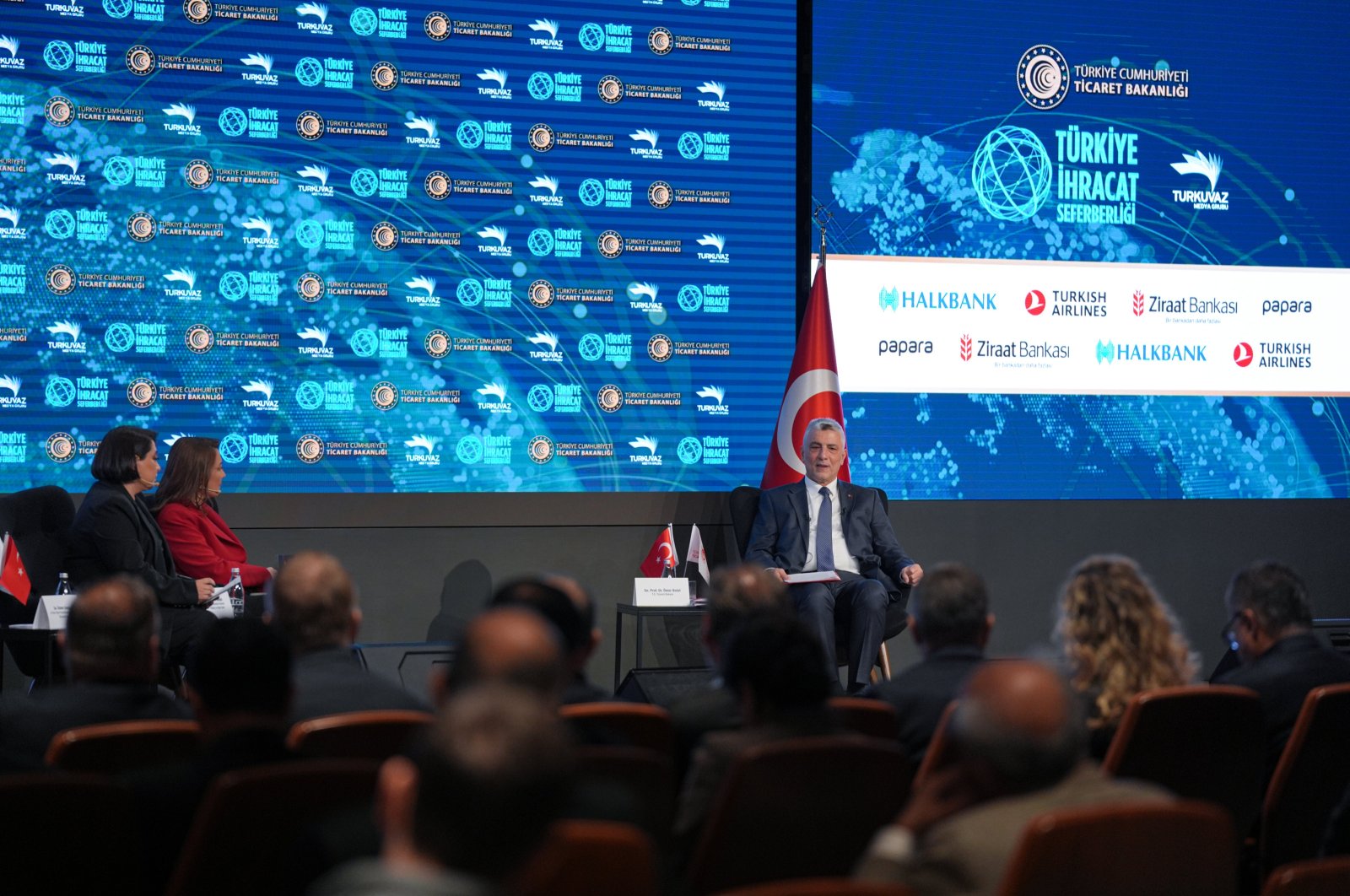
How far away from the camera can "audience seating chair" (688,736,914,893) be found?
6.49 feet

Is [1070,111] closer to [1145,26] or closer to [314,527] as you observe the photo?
[1145,26]

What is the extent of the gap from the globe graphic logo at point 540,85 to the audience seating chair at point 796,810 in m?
4.51

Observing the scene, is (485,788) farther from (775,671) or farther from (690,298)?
(690,298)

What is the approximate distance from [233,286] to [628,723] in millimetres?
3797

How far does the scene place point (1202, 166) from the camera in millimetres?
6895

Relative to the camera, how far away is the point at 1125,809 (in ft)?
5.09

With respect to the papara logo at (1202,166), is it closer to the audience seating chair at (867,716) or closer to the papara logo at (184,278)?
the papara logo at (184,278)

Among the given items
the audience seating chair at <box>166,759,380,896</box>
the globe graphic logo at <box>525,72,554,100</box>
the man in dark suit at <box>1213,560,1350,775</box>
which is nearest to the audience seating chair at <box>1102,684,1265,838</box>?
the man in dark suit at <box>1213,560,1350,775</box>

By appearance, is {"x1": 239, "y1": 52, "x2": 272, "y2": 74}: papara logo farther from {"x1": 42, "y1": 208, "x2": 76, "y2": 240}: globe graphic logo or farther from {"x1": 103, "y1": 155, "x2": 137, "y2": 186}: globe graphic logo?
{"x1": 42, "y1": 208, "x2": 76, "y2": 240}: globe graphic logo

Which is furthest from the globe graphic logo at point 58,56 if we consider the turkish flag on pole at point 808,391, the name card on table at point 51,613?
the turkish flag on pole at point 808,391

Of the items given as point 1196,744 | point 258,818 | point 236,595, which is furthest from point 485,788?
point 236,595

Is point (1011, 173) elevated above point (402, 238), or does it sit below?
above

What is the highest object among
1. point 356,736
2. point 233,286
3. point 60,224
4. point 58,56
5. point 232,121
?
point 58,56

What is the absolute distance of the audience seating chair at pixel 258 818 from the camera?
5.53 feet
